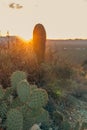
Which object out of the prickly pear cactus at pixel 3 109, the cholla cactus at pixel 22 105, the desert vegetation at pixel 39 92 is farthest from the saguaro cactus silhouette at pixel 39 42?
the prickly pear cactus at pixel 3 109

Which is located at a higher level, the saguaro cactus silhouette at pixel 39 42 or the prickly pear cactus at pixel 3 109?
the saguaro cactus silhouette at pixel 39 42

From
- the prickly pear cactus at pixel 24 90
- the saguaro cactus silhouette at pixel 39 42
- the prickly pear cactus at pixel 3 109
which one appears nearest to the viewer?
the prickly pear cactus at pixel 24 90

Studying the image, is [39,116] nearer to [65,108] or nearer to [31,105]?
[31,105]

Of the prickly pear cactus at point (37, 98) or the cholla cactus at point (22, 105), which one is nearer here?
the cholla cactus at point (22, 105)

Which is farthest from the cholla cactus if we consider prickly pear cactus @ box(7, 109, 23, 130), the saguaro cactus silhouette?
the saguaro cactus silhouette

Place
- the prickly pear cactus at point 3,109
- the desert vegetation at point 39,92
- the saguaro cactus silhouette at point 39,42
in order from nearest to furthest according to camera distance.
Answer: the desert vegetation at point 39,92 < the prickly pear cactus at point 3,109 < the saguaro cactus silhouette at point 39,42

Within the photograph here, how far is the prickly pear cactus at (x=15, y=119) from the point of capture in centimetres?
881

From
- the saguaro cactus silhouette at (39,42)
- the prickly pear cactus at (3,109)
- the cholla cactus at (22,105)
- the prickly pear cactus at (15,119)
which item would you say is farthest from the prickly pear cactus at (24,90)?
the saguaro cactus silhouette at (39,42)

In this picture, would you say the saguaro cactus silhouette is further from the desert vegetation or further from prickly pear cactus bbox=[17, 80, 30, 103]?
prickly pear cactus bbox=[17, 80, 30, 103]

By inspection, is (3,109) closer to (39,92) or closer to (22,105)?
(22,105)

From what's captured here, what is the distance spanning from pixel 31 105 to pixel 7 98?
0.99m

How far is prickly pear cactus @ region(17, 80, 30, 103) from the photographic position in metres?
9.02

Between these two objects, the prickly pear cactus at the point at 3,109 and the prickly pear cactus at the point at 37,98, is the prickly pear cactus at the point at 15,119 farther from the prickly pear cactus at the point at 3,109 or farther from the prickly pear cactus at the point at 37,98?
the prickly pear cactus at the point at 3,109

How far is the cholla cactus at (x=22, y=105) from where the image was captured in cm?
889
